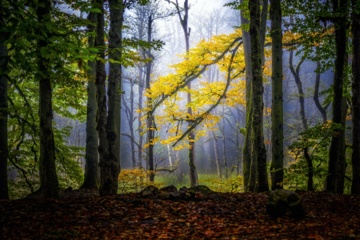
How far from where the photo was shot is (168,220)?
17.5 feet

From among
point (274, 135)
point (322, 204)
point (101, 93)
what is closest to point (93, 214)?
point (101, 93)

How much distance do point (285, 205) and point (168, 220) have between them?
2.32 m

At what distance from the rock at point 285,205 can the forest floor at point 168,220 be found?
127 millimetres

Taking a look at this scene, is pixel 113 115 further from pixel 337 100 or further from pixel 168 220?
pixel 337 100

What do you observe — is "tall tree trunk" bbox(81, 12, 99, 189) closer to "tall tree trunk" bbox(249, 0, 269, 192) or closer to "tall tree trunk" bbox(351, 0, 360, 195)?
"tall tree trunk" bbox(249, 0, 269, 192)

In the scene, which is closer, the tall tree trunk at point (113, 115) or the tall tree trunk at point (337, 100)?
the tall tree trunk at point (113, 115)

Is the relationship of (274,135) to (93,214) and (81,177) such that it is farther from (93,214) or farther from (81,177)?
(81,177)

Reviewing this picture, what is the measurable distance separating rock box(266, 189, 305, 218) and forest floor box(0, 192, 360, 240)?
0.13m

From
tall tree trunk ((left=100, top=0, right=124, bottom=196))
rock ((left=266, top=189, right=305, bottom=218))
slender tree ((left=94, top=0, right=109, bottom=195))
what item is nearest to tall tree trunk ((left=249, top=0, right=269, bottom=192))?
rock ((left=266, top=189, right=305, bottom=218))

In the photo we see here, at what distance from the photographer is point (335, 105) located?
8250 mm

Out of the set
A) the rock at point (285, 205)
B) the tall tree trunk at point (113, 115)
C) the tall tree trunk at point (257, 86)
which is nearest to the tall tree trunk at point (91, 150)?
the tall tree trunk at point (113, 115)

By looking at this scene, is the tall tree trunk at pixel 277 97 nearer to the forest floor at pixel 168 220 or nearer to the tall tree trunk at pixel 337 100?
the tall tree trunk at pixel 337 100

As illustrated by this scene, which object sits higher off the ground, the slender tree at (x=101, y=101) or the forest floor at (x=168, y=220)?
the slender tree at (x=101, y=101)

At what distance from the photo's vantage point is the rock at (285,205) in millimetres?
5398
